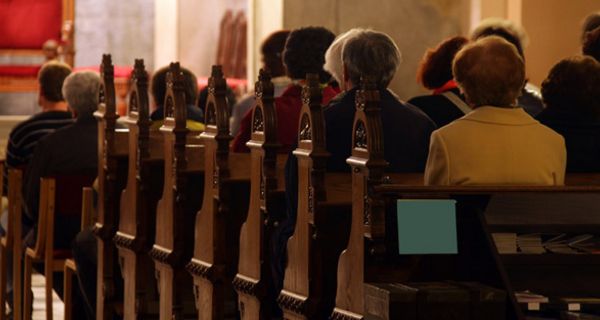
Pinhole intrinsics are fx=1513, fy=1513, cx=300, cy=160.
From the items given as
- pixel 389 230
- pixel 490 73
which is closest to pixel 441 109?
pixel 490 73

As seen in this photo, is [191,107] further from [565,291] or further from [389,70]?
[565,291]

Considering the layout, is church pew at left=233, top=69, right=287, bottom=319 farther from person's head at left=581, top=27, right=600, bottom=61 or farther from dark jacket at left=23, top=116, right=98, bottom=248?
dark jacket at left=23, top=116, right=98, bottom=248

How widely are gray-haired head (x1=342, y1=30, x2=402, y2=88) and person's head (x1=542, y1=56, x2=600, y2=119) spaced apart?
0.57 metres

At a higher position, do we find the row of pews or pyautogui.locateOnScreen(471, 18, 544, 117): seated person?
pyautogui.locateOnScreen(471, 18, 544, 117): seated person

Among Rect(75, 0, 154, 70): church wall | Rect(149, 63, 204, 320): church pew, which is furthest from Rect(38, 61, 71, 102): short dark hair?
Rect(75, 0, 154, 70): church wall

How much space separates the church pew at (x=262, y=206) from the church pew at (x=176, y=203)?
69 centimetres

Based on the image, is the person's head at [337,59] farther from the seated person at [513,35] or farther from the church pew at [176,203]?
the seated person at [513,35]

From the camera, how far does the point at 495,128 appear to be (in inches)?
183

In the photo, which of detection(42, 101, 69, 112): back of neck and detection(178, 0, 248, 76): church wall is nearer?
detection(42, 101, 69, 112): back of neck

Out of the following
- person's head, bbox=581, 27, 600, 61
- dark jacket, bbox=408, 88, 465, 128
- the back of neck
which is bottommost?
the back of neck

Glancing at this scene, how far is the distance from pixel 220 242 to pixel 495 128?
1.41 m

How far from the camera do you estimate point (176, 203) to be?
6066mm

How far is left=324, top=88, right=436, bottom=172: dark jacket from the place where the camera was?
4.92 meters

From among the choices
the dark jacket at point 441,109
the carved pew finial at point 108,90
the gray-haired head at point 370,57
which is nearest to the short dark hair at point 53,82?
the carved pew finial at point 108,90
